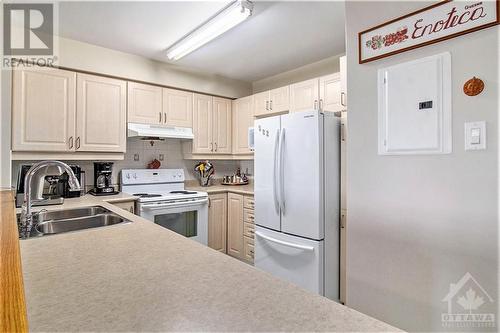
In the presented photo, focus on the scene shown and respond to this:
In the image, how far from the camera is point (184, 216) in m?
3.03

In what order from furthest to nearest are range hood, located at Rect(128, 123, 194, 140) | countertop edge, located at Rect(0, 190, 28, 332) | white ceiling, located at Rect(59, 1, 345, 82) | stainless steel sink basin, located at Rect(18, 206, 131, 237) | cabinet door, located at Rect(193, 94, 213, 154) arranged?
1. cabinet door, located at Rect(193, 94, 213, 154)
2. range hood, located at Rect(128, 123, 194, 140)
3. white ceiling, located at Rect(59, 1, 345, 82)
4. stainless steel sink basin, located at Rect(18, 206, 131, 237)
5. countertop edge, located at Rect(0, 190, 28, 332)

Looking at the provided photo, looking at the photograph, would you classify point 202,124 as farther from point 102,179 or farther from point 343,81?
point 343,81

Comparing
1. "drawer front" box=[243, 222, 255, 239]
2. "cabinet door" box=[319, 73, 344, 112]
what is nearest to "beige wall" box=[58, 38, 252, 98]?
"cabinet door" box=[319, 73, 344, 112]

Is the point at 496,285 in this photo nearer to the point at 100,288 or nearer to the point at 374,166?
the point at 374,166

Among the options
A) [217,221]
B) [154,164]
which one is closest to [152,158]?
[154,164]

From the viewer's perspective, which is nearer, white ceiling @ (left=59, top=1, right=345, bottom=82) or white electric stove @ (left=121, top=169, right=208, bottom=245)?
white ceiling @ (left=59, top=1, right=345, bottom=82)

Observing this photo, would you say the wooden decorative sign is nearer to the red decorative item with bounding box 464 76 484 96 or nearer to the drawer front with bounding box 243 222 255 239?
the red decorative item with bounding box 464 76 484 96

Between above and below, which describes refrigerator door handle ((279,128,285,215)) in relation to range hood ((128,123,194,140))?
below

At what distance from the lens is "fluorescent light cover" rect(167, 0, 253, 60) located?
1949 mm

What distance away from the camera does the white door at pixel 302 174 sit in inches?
84.4

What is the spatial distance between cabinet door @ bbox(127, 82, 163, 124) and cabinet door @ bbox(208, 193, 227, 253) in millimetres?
1163

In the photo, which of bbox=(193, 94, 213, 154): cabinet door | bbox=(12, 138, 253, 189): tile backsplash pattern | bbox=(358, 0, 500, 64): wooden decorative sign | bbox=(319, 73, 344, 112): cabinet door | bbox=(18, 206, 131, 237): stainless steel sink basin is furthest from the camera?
bbox=(193, 94, 213, 154): cabinet door

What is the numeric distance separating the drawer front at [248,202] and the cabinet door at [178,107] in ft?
3.90

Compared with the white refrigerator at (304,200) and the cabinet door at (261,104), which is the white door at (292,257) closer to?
the white refrigerator at (304,200)
